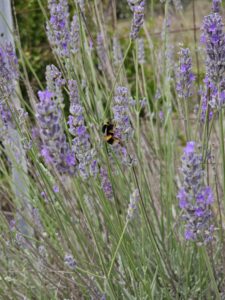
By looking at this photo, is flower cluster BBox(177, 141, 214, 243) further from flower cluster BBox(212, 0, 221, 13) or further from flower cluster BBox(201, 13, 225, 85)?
flower cluster BBox(212, 0, 221, 13)

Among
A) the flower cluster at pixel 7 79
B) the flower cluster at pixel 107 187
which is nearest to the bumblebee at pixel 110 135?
the flower cluster at pixel 107 187

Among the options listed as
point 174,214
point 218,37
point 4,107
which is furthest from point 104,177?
point 174,214

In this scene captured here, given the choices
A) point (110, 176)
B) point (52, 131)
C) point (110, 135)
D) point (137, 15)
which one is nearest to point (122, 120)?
point (110, 135)

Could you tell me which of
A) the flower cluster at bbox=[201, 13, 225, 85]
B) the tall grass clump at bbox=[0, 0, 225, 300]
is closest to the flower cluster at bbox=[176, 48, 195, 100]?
the tall grass clump at bbox=[0, 0, 225, 300]

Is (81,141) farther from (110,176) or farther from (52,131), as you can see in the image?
(110,176)

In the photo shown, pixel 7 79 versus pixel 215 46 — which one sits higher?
pixel 215 46

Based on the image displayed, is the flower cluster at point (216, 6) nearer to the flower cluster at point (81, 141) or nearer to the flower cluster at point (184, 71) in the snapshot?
the flower cluster at point (184, 71)

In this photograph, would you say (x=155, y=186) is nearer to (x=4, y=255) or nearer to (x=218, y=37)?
(x=4, y=255)
